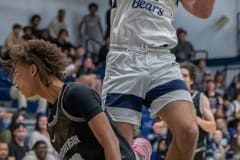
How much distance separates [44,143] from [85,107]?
542 centimetres

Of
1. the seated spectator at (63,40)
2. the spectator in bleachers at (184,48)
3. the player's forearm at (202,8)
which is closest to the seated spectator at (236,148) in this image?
the spectator in bleachers at (184,48)

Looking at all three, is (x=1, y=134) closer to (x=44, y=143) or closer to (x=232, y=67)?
(x=44, y=143)

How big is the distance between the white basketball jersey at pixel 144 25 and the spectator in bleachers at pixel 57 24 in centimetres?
1034

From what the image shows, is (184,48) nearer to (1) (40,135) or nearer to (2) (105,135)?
(1) (40,135)

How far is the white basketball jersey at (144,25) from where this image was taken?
4.02 meters

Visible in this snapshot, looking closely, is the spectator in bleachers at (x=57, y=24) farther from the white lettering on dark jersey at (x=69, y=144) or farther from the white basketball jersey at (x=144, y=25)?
the white lettering on dark jersey at (x=69, y=144)

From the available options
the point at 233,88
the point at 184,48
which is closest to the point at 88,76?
the point at 184,48

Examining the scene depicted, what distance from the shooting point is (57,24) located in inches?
575

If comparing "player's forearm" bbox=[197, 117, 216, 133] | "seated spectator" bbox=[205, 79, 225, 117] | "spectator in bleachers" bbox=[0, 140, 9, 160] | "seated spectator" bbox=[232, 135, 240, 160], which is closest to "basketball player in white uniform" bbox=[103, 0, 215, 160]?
"player's forearm" bbox=[197, 117, 216, 133]

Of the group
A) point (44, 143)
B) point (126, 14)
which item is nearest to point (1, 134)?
point (44, 143)

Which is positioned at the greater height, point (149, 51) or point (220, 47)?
point (149, 51)

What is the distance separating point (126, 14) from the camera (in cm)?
407

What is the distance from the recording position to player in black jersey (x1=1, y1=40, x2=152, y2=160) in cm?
308

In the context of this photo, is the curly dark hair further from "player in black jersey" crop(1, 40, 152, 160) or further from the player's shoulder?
the player's shoulder
